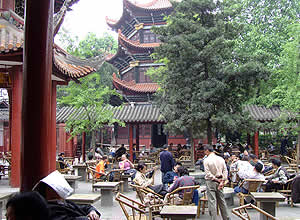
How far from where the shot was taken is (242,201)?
6.80 meters

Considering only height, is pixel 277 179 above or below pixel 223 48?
below

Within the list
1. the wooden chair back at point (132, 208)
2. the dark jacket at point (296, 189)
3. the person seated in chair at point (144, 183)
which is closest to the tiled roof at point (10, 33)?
the person seated in chair at point (144, 183)

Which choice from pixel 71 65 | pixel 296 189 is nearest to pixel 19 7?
pixel 71 65

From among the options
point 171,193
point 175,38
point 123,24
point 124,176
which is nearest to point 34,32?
point 171,193

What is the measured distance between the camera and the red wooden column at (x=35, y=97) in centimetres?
232

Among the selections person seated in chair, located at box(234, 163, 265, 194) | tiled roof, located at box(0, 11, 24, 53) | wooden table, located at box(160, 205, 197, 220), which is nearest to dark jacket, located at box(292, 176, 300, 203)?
person seated in chair, located at box(234, 163, 265, 194)

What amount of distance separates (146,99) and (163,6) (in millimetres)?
6808

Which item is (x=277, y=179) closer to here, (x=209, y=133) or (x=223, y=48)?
(x=209, y=133)

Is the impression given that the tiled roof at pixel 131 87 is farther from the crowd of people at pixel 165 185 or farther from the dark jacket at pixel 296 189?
the dark jacket at pixel 296 189

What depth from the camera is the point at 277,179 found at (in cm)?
740

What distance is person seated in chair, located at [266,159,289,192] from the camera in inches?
290

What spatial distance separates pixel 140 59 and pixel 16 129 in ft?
50.9

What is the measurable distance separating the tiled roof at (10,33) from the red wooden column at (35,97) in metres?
4.95

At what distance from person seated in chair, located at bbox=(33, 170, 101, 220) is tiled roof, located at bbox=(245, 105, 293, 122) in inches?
579
